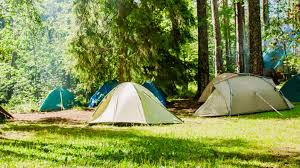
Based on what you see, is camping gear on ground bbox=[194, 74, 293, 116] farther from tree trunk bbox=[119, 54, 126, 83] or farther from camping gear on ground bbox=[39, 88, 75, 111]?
camping gear on ground bbox=[39, 88, 75, 111]

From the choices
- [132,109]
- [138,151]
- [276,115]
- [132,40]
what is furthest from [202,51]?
[138,151]

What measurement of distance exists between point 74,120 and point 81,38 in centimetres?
679

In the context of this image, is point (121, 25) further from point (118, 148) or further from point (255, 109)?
point (118, 148)

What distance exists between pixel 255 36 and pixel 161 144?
10.1 m

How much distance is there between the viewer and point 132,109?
15.3 metres

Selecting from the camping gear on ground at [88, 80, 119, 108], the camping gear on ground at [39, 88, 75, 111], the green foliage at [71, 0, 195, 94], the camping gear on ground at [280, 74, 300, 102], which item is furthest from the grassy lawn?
the camping gear on ground at [39, 88, 75, 111]

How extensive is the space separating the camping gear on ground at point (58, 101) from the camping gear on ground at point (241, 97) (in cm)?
1138

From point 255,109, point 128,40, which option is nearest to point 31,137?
point 255,109

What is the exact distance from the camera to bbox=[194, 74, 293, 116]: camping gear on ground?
17.3 meters

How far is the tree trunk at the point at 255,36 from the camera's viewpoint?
1905 cm

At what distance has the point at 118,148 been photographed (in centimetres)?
1003

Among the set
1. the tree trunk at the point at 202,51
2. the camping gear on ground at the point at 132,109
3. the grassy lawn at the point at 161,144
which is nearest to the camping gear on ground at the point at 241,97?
the grassy lawn at the point at 161,144

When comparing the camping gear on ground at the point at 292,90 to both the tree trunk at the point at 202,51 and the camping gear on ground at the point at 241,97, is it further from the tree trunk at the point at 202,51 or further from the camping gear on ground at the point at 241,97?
the tree trunk at the point at 202,51

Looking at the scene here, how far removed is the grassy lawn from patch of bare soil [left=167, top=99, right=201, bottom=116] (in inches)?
118
